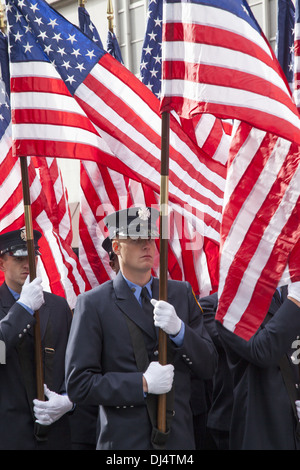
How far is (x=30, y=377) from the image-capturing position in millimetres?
4641

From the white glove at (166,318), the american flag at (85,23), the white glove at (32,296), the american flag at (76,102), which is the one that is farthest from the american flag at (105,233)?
the white glove at (166,318)

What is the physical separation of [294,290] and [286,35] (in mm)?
2713

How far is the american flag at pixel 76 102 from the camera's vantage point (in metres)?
5.11

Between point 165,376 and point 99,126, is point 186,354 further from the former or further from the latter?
point 99,126

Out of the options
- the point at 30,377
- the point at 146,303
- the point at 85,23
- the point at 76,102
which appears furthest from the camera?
the point at 85,23

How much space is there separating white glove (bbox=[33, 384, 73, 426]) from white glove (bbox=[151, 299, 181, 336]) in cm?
111

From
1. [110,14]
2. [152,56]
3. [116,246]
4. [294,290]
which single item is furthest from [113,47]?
[294,290]

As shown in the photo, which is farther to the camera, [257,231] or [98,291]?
[257,231]

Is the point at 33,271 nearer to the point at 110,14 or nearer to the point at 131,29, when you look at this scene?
the point at 110,14

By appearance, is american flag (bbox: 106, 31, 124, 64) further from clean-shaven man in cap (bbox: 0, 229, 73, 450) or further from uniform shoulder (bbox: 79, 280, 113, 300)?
uniform shoulder (bbox: 79, 280, 113, 300)

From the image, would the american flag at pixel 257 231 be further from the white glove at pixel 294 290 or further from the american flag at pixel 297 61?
the american flag at pixel 297 61

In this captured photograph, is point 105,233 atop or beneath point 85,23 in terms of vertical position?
beneath

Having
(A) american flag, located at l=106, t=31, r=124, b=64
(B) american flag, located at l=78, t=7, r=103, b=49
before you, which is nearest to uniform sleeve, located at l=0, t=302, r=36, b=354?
(B) american flag, located at l=78, t=7, r=103, b=49

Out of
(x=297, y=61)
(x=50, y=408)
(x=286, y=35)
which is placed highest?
(x=286, y=35)
